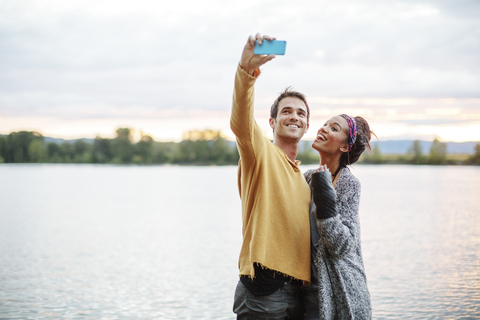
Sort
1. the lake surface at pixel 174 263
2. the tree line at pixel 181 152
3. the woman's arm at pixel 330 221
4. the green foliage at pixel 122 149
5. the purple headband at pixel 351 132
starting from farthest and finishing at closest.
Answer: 1. the green foliage at pixel 122 149
2. the tree line at pixel 181 152
3. the lake surface at pixel 174 263
4. the purple headband at pixel 351 132
5. the woman's arm at pixel 330 221

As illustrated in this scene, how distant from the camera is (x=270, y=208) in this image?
2.63m

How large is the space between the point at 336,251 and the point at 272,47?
1.18 meters

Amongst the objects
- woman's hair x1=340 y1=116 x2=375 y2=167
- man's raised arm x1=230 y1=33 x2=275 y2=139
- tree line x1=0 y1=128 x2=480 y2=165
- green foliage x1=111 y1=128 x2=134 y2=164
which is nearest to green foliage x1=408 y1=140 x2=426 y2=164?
tree line x1=0 y1=128 x2=480 y2=165

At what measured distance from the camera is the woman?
2529 millimetres

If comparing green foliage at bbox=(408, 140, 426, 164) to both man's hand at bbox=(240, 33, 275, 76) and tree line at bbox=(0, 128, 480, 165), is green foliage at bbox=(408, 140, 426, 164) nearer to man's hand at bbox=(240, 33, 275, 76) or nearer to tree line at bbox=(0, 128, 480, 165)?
tree line at bbox=(0, 128, 480, 165)

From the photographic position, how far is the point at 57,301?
7.50 metres

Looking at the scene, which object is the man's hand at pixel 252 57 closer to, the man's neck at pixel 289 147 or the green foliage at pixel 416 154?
the man's neck at pixel 289 147

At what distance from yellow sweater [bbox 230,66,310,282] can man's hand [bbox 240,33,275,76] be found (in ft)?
0.67

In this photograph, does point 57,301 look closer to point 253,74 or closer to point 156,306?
point 156,306

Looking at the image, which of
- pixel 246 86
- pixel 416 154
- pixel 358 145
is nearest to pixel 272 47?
pixel 246 86

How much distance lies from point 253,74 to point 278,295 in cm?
130

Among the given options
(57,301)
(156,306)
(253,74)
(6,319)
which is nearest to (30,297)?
(57,301)

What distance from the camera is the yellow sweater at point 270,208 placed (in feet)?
8.45

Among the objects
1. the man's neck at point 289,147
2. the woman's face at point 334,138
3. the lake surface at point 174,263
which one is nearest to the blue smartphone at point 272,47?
the man's neck at point 289,147
